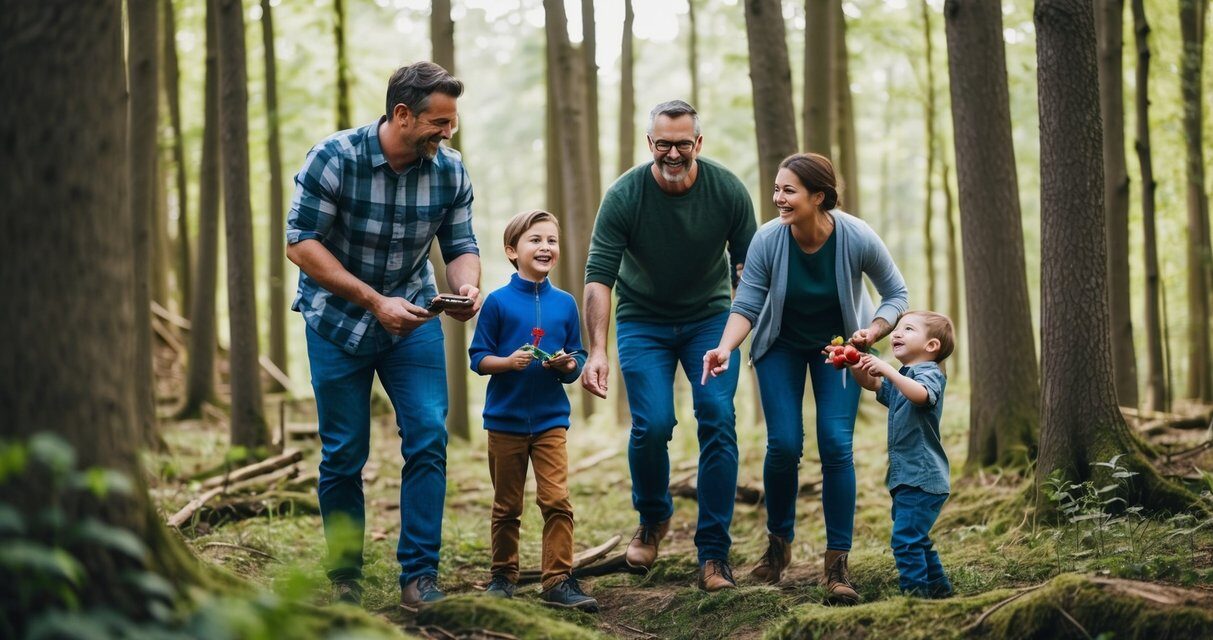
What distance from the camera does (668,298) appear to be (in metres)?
5.82

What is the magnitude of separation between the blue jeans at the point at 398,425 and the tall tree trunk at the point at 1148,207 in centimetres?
817

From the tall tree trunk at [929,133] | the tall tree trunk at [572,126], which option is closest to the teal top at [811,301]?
the tall tree trunk at [572,126]

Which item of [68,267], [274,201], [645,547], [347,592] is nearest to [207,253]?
[274,201]

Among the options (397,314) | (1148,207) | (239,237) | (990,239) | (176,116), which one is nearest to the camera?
(397,314)

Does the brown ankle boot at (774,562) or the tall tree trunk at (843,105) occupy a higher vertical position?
the tall tree trunk at (843,105)

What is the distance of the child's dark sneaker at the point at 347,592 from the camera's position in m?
4.74

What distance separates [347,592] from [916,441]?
2667 millimetres

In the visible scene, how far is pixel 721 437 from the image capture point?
5625mm

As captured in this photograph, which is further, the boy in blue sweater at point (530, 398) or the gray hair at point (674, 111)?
the gray hair at point (674, 111)

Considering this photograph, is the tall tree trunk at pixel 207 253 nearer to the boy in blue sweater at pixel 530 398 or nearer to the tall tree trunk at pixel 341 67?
the tall tree trunk at pixel 341 67

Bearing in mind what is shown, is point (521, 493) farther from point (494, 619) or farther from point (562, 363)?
point (494, 619)

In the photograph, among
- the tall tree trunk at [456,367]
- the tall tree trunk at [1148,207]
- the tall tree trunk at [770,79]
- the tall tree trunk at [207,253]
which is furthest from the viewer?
the tall tree trunk at [456,367]

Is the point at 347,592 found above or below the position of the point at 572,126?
below

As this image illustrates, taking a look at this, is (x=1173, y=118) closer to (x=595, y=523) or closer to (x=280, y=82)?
(x=595, y=523)
